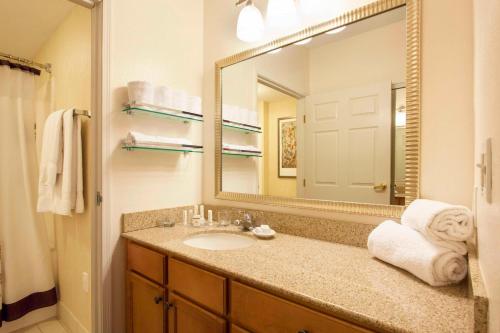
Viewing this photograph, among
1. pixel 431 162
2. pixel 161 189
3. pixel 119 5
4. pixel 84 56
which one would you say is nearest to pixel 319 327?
pixel 431 162

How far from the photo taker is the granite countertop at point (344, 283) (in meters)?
0.62

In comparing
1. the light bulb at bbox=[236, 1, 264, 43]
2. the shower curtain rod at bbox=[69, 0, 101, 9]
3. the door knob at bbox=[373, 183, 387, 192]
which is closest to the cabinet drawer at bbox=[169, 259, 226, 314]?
the door knob at bbox=[373, 183, 387, 192]

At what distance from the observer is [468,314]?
24.2 inches

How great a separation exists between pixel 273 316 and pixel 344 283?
241 mm

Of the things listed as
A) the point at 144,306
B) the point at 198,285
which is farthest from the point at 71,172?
the point at 198,285

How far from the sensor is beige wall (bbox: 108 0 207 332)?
149 centimetres

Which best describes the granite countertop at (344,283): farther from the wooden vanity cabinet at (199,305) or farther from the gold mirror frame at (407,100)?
the gold mirror frame at (407,100)

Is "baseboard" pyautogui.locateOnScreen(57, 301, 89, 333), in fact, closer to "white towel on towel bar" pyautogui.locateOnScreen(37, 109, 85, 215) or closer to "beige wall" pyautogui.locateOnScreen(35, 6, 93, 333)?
"beige wall" pyautogui.locateOnScreen(35, 6, 93, 333)

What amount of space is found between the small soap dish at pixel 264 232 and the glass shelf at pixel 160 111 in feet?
2.72

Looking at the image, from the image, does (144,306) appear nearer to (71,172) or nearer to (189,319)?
(189,319)

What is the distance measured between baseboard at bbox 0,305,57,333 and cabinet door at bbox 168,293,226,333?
5.24ft

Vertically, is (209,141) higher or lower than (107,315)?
higher

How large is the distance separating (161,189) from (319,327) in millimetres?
1248

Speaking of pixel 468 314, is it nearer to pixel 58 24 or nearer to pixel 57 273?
pixel 57 273
